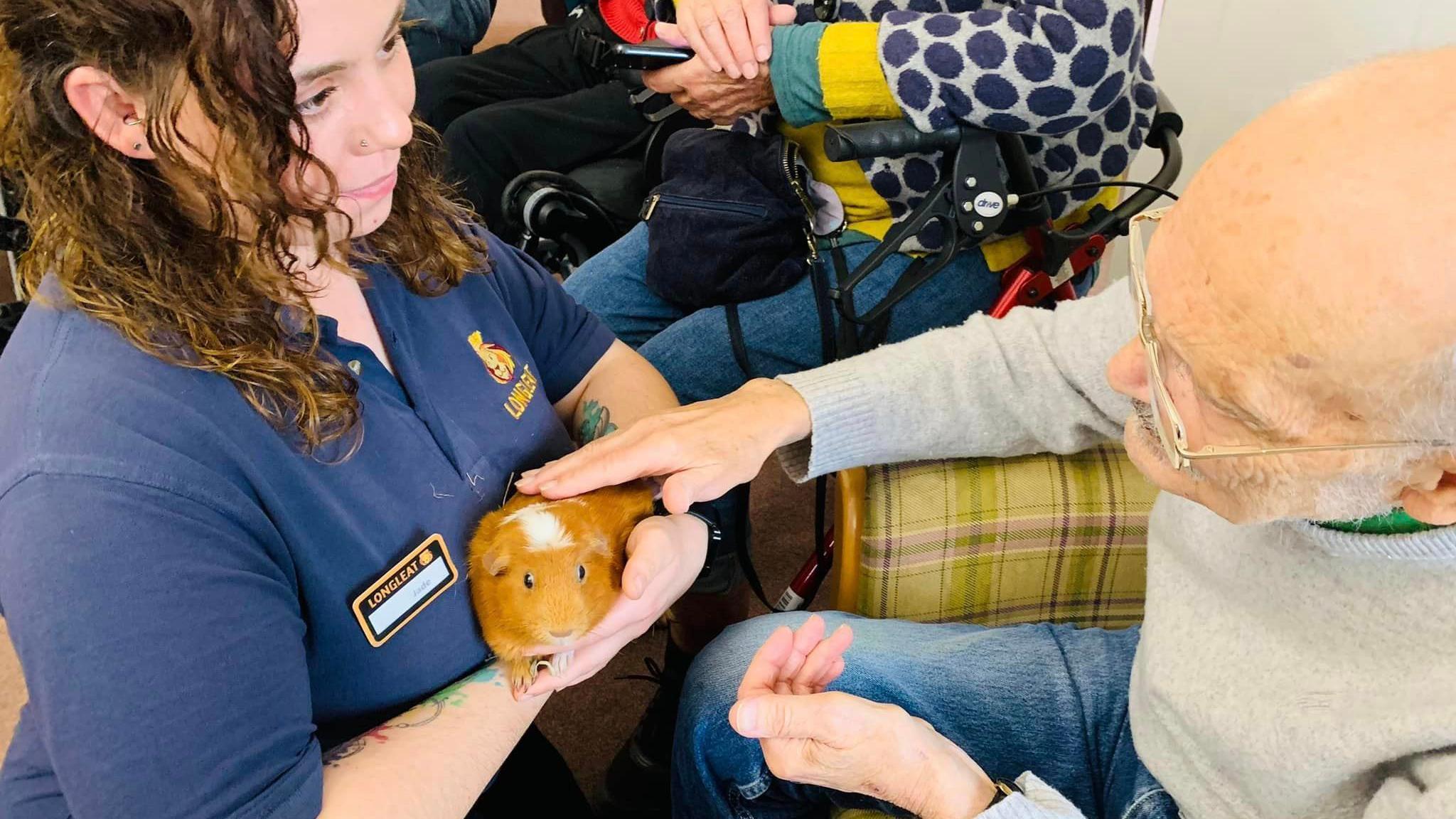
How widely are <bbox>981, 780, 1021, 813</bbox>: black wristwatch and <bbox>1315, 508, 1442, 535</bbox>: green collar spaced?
366 millimetres

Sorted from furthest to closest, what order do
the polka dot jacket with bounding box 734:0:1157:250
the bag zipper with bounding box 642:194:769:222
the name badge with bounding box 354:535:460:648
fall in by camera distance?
the bag zipper with bounding box 642:194:769:222 < the polka dot jacket with bounding box 734:0:1157:250 < the name badge with bounding box 354:535:460:648

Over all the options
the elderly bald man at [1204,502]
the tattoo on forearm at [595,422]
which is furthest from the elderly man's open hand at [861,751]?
the tattoo on forearm at [595,422]

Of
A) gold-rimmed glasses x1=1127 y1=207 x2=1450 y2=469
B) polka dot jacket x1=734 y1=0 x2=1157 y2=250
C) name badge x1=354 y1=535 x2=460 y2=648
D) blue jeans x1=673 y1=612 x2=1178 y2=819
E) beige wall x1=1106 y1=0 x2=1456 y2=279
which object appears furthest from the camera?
beige wall x1=1106 y1=0 x2=1456 y2=279

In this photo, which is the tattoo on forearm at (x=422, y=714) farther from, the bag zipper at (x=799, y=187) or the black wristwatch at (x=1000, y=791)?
the bag zipper at (x=799, y=187)

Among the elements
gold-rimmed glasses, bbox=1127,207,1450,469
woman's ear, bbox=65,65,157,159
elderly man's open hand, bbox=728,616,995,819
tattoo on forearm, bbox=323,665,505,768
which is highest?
woman's ear, bbox=65,65,157,159

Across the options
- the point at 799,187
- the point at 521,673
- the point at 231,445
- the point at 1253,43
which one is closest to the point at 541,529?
the point at 521,673

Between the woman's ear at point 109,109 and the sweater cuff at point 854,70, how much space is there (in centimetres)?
83

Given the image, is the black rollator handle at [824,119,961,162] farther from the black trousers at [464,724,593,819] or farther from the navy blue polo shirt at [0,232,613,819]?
the black trousers at [464,724,593,819]

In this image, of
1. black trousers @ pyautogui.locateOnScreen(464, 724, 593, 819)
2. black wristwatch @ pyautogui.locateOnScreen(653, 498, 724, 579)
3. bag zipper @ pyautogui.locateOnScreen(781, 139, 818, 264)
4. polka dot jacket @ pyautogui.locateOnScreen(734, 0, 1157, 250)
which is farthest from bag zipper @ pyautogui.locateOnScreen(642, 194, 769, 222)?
black trousers @ pyautogui.locateOnScreen(464, 724, 593, 819)

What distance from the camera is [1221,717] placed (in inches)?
33.2

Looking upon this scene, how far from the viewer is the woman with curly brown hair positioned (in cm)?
63

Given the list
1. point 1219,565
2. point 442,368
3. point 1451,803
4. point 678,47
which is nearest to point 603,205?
point 678,47

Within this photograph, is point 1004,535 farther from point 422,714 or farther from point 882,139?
point 422,714

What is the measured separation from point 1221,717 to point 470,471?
74 cm
